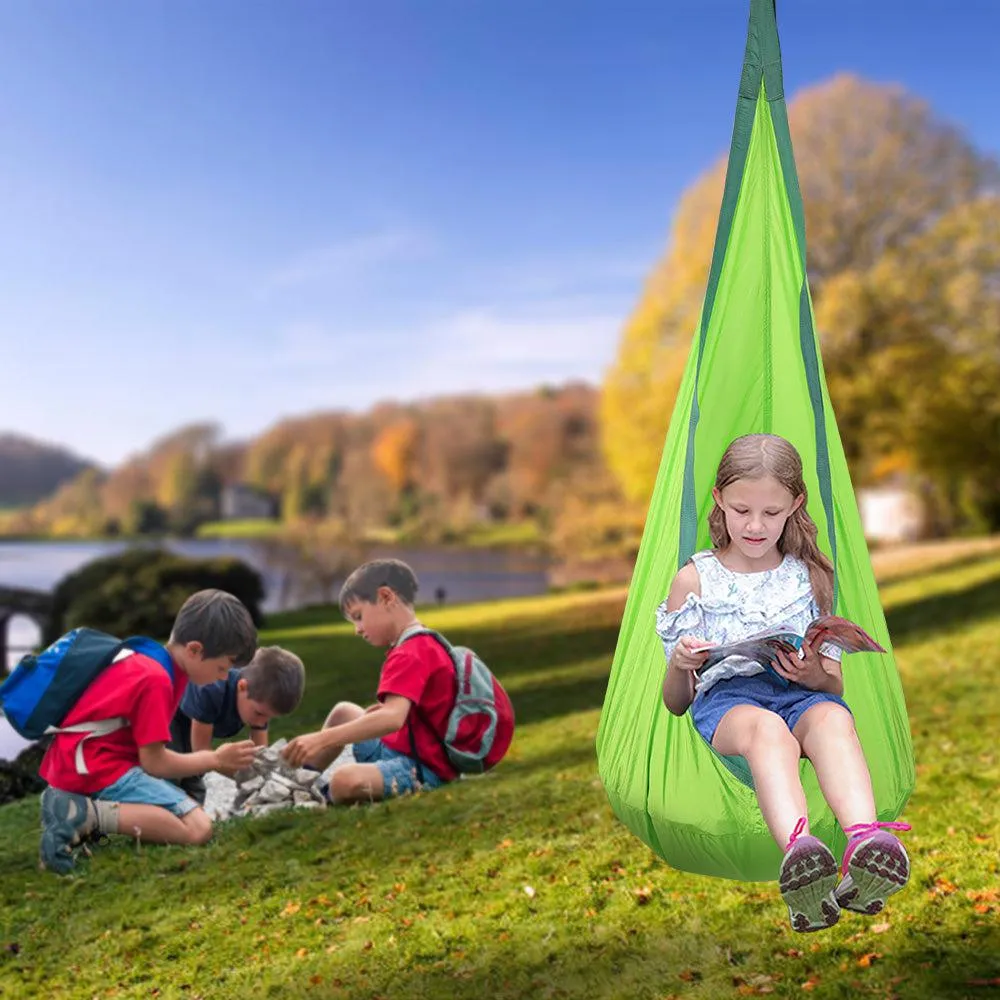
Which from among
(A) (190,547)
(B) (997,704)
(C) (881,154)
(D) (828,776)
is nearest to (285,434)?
(A) (190,547)

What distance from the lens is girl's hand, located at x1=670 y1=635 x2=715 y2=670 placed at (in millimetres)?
2643

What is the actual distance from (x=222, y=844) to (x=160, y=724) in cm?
66

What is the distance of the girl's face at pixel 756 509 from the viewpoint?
2.70m

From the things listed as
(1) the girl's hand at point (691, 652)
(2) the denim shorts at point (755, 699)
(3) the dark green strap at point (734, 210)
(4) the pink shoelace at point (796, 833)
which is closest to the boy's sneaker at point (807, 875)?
(4) the pink shoelace at point (796, 833)

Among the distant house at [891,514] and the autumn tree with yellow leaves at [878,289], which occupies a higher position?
the autumn tree with yellow leaves at [878,289]

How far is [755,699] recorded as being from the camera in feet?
8.73

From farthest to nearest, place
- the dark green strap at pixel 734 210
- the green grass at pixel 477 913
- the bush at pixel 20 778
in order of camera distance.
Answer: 1. the bush at pixel 20 778
2. the dark green strap at pixel 734 210
3. the green grass at pixel 477 913

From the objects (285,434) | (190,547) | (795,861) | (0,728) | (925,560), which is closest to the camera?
(795,861)

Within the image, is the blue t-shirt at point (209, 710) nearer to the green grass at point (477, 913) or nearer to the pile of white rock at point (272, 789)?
the pile of white rock at point (272, 789)

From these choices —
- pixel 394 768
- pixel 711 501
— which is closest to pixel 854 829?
pixel 711 501

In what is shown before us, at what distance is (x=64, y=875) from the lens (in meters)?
3.71

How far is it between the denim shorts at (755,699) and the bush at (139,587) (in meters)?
8.95

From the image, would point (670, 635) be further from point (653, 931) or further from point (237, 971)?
point (237, 971)

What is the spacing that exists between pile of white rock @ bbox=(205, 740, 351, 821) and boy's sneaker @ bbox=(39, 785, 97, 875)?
0.70 meters
